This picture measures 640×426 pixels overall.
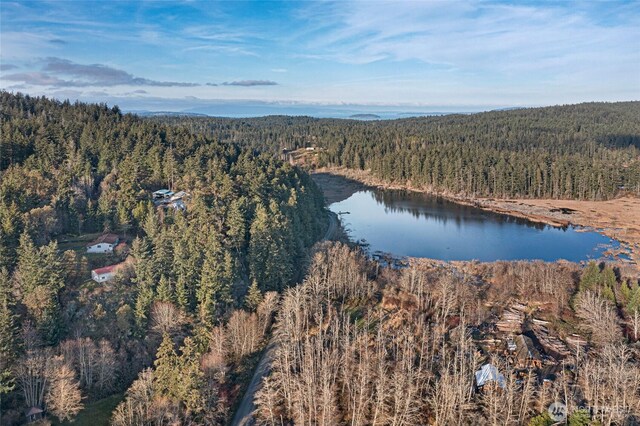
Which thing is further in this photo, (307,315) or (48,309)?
(307,315)

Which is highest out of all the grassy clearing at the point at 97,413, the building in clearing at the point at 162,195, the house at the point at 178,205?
the building in clearing at the point at 162,195

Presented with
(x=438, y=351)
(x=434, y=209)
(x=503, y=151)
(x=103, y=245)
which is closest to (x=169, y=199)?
(x=103, y=245)

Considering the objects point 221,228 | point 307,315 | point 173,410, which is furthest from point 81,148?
point 173,410

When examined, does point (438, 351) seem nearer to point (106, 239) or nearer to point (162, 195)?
point (106, 239)

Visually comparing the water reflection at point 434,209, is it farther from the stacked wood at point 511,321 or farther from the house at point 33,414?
the house at point 33,414

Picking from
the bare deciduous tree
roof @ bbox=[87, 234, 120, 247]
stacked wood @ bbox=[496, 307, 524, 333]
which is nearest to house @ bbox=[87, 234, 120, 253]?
roof @ bbox=[87, 234, 120, 247]

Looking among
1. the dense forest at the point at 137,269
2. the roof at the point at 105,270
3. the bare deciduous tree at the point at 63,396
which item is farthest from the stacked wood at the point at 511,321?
the roof at the point at 105,270

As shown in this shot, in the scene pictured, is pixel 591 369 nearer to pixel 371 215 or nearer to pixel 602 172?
pixel 371 215
